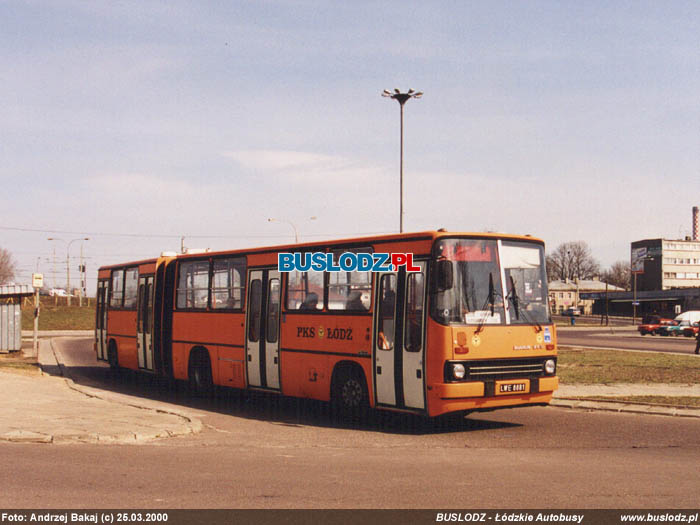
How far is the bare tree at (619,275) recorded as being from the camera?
6535 inches

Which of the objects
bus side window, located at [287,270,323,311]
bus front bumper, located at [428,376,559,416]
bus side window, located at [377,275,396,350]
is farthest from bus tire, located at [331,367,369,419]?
bus front bumper, located at [428,376,559,416]

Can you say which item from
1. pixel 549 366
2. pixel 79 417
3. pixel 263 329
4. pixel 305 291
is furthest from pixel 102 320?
pixel 549 366

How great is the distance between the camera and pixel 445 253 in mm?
11992

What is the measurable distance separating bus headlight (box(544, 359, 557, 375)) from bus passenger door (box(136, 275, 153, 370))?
35.9ft

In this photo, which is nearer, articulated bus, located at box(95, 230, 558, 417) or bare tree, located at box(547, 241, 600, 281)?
articulated bus, located at box(95, 230, 558, 417)

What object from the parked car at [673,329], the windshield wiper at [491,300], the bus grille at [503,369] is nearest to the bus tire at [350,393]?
the bus grille at [503,369]

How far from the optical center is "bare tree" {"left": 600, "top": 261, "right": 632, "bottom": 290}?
545ft

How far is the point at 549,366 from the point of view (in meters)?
12.8

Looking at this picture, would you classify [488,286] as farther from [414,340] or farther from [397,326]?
[397,326]

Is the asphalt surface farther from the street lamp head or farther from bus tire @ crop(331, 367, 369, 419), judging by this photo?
the street lamp head

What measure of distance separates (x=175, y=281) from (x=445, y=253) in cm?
916

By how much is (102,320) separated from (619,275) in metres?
157

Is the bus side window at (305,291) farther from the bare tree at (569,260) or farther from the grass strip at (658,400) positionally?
the bare tree at (569,260)
